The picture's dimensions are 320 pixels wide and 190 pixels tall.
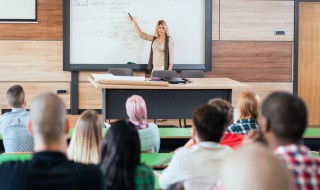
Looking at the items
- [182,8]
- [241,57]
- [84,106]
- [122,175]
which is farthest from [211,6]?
[122,175]

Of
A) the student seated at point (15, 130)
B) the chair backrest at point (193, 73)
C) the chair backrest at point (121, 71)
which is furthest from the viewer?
the chair backrest at point (193, 73)

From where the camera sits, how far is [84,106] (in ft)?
25.6

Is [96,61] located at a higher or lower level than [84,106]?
higher

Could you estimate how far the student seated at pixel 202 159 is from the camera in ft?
7.60

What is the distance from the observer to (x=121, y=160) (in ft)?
6.68

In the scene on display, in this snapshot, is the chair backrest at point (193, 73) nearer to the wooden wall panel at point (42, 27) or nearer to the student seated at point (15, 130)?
the wooden wall panel at point (42, 27)

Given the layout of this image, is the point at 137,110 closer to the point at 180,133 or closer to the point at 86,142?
the point at 180,133

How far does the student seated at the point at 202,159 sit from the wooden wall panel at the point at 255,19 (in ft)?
18.5

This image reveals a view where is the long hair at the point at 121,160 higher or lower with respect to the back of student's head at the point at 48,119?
lower

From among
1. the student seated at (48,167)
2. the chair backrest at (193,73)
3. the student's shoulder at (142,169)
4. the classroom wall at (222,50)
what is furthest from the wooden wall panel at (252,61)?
the student seated at (48,167)

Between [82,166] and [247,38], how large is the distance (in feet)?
21.5

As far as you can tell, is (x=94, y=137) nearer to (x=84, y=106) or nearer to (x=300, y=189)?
(x=300, y=189)

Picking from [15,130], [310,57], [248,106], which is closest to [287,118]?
[248,106]

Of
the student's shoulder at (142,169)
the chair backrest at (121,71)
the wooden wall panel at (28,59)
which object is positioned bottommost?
the student's shoulder at (142,169)
